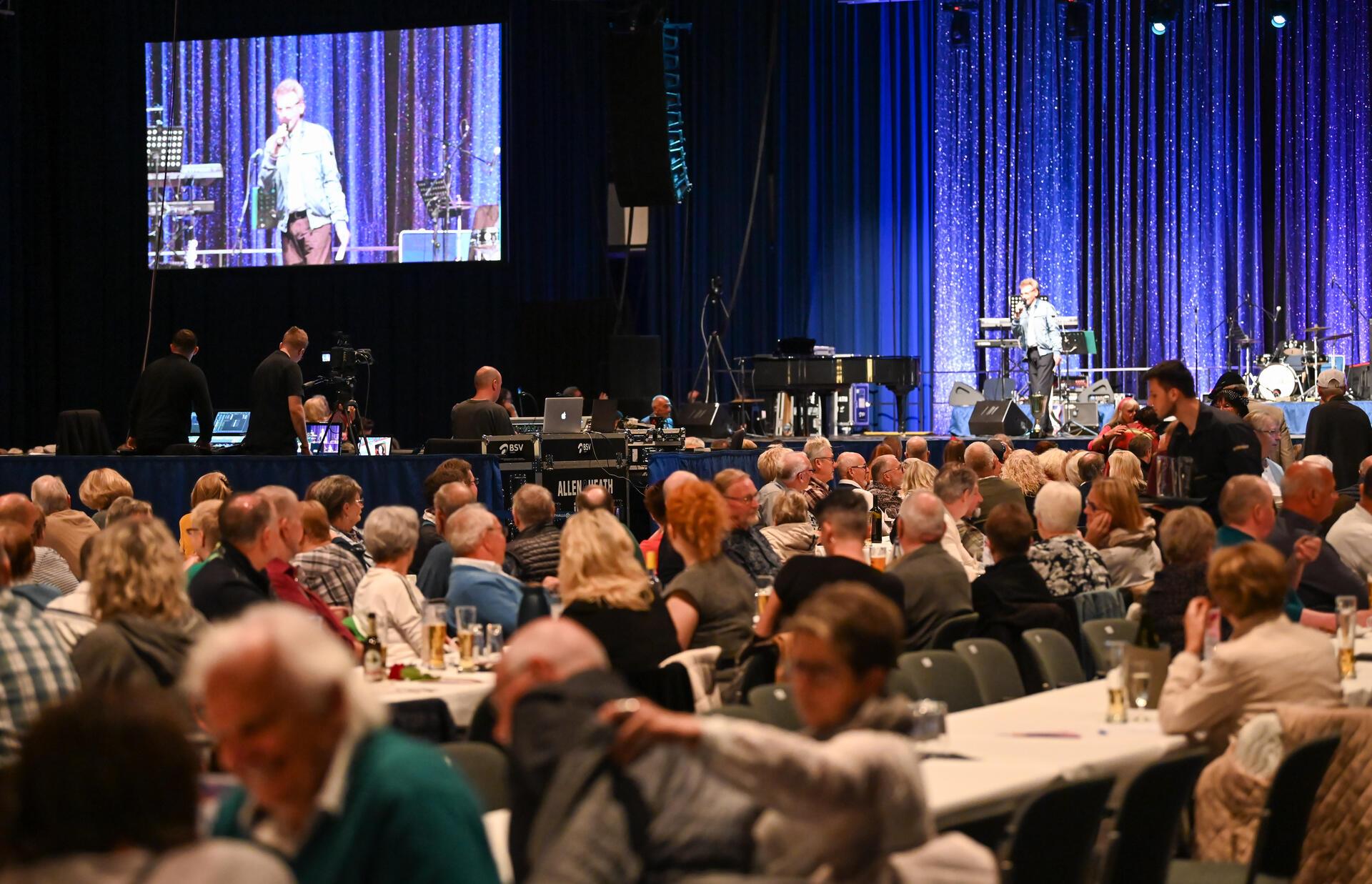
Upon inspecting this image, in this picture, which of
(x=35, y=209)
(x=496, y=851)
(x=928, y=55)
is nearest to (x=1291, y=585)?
(x=496, y=851)

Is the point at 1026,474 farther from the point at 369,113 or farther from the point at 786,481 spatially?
the point at 369,113

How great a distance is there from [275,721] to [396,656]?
12.0 ft

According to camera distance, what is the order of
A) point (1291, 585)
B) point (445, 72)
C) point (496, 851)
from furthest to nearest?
point (445, 72), point (1291, 585), point (496, 851)

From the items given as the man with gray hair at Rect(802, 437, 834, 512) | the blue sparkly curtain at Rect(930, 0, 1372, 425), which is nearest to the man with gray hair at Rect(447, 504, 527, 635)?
the man with gray hair at Rect(802, 437, 834, 512)

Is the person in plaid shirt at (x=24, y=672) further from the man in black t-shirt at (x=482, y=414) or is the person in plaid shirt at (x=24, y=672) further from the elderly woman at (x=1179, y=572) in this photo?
the man in black t-shirt at (x=482, y=414)

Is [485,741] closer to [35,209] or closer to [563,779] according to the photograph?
[563,779]

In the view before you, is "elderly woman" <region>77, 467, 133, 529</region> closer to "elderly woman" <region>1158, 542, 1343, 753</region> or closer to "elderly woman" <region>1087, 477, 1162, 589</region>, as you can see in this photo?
"elderly woman" <region>1087, 477, 1162, 589</region>

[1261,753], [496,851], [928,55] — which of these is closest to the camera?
[496,851]

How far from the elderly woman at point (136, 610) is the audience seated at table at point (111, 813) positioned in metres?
2.20

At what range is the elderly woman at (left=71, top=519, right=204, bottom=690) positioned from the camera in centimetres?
423

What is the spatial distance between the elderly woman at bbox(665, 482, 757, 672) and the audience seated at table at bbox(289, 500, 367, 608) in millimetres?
1351

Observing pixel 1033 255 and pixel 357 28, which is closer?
pixel 357 28

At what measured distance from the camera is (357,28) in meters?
19.1

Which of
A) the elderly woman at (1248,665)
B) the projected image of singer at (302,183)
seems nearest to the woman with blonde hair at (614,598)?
the elderly woman at (1248,665)
